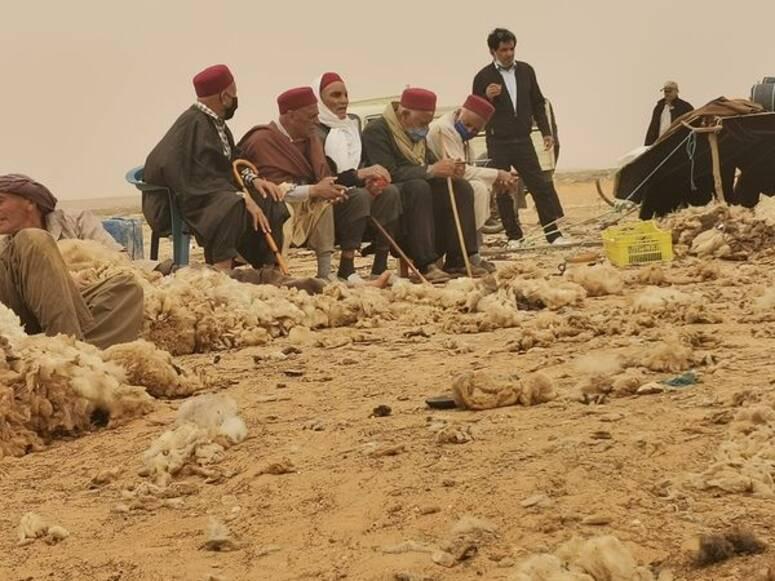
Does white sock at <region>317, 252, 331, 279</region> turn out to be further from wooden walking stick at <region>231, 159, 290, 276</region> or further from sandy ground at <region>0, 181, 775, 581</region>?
sandy ground at <region>0, 181, 775, 581</region>

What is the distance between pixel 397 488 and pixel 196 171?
19.2 ft

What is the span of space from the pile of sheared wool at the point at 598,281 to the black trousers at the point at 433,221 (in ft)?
6.06

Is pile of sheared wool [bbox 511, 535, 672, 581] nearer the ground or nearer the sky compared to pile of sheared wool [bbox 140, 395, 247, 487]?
nearer the sky

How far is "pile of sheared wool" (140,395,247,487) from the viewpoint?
510 cm

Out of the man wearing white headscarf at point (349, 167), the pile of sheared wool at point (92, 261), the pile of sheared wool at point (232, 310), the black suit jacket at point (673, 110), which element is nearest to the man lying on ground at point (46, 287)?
the pile of sheared wool at point (92, 261)

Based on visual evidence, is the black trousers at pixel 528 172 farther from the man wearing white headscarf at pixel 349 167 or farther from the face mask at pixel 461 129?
the man wearing white headscarf at pixel 349 167

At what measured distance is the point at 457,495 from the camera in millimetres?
4332

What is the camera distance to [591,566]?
139 inches

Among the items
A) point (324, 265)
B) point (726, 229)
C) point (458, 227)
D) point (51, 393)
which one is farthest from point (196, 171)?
point (51, 393)

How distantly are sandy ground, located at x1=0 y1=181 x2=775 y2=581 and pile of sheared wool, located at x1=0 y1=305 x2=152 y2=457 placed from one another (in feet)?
0.30

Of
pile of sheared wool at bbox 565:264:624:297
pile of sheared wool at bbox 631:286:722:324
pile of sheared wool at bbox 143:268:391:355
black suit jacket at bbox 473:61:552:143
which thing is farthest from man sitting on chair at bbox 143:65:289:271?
black suit jacket at bbox 473:61:552:143

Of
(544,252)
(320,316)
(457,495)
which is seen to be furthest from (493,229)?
(457,495)

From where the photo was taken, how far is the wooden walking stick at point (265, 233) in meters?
9.98

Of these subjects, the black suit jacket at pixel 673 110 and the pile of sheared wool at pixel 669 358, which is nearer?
the pile of sheared wool at pixel 669 358
